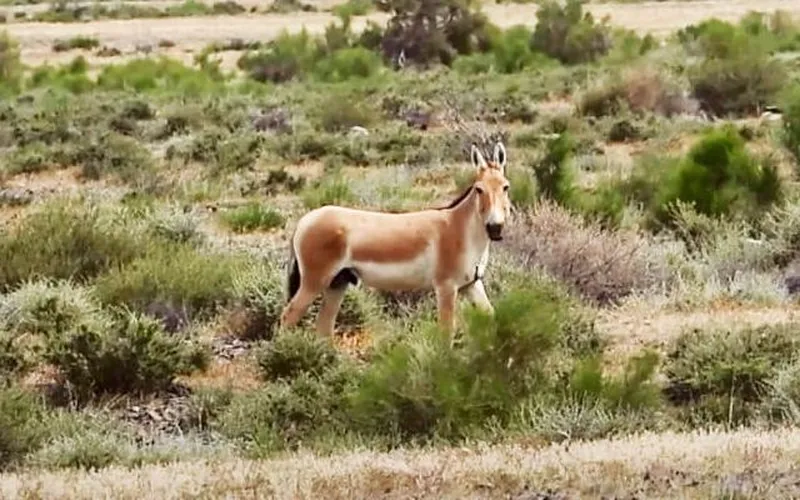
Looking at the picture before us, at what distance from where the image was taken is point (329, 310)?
13.4 meters

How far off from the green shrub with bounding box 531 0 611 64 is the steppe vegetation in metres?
21.4

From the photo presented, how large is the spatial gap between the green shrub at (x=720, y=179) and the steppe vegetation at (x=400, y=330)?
0.03m

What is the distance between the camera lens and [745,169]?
1989cm

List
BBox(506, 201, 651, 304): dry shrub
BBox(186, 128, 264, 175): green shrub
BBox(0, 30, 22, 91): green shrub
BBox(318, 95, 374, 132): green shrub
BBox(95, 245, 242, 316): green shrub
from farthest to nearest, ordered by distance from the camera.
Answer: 1. BBox(0, 30, 22, 91): green shrub
2. BBox(318, 95, 374, 132): green shrub
3. BBox(186, 128, 264, 175): green shrub
4. BBox(506, 201, 651, 304): dry shrub
5. BBox(95, 245, 242, 316): green shrub

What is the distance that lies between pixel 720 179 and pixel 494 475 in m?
12.3

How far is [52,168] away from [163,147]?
3850mm

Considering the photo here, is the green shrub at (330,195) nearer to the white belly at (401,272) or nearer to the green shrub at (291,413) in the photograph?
the white belly at (401,272)

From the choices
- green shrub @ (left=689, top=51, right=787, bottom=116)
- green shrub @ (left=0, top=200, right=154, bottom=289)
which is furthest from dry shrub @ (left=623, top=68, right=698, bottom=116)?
green shrub @ (left=0, top=200, right=154, bottom=289)

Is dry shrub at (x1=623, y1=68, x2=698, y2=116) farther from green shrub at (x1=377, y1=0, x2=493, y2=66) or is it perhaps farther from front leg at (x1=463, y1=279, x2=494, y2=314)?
front leg at (x1=463, y1=279, x2=494, y2=314)

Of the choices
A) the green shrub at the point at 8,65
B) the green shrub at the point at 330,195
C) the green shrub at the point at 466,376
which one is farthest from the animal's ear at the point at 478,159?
the green shrub at the point at 8,65

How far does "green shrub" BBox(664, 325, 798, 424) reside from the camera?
1139 centimetres

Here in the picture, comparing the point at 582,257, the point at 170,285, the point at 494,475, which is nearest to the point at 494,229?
the point at 494,475

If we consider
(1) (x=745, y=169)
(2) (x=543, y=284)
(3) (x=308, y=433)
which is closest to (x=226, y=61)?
(1) (x=745, y=169)

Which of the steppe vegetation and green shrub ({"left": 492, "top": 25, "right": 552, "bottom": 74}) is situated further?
green shrub ({"left": 492, "top": 25, "right": 552, "bottom": 74})
